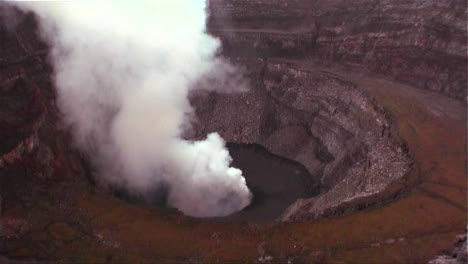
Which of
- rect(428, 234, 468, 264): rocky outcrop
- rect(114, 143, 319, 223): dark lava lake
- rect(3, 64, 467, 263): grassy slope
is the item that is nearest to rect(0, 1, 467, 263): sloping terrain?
rect(3, 64, 467, 263): grassy slope

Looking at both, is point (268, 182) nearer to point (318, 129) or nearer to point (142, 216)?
point (318, 129)

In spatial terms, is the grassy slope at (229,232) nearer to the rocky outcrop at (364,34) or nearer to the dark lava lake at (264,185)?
the dark lava lake at (264,185)

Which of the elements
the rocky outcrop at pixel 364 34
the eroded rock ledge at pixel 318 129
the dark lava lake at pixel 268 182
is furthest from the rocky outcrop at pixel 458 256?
the rocky outcrop at pixel 364 34

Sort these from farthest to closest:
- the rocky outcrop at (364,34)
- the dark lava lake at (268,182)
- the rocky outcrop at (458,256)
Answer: the rocky outcrop at (364,34) → the dark lava lake at (268,182) → the rocky outcrop at (458,256)

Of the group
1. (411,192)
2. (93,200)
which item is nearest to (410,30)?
(411,192)

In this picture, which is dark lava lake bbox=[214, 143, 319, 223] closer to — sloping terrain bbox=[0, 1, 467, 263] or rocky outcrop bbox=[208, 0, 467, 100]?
sloping terrain bbox=[0, 1, 467, 263]

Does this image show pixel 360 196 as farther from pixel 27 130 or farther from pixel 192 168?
Answer: pixel 27 130
